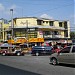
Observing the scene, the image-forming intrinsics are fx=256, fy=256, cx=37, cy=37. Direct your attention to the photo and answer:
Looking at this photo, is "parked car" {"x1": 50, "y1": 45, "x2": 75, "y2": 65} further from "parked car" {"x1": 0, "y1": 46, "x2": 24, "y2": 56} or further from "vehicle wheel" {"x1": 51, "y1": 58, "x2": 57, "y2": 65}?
"parked car" {"x1": 0, "y1": 46, "x2": 24, "y2": 56}

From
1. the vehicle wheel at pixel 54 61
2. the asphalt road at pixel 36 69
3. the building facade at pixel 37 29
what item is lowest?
the asphalt road at pixel 36 69

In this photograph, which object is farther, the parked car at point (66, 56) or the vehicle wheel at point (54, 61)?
the vehicle wheel at point (54, 61)

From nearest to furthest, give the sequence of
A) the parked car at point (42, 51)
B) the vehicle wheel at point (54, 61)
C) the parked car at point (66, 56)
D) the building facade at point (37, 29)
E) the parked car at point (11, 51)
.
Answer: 1. the parked car at point (66, 56)
2. the vehicle wheel at point (54, 61)
3. the parked car at point (42, 51)
4. the parked car at point (11, 51)
5. the building facade at point (37, 29)

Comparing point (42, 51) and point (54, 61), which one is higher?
point (54, 61)

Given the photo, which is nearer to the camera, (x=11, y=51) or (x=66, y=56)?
(x=66, y=56)

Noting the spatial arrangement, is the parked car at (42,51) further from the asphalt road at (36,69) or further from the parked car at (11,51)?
the asphalt road at (36,69)

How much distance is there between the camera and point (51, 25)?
8781cm

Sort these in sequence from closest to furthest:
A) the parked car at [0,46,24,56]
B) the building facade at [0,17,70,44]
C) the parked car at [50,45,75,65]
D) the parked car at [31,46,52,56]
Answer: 1. the parked car at [50,45,75,65]
2. the parked car at [31,46,52,56]
3. the parked car at [0,46,24,56]
4. the building facade at [0,17,70,44]

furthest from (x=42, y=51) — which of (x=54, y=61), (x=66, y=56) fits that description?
(x=66, y=56)

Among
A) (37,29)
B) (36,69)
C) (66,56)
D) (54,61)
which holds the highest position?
(37,29)

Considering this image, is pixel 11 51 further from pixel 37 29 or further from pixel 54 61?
pixel 37 29

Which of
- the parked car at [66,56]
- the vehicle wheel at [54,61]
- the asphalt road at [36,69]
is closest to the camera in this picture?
the asphalt road at [36,69]

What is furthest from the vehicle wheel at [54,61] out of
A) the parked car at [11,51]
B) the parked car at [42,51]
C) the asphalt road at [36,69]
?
the parked car at [11,51]

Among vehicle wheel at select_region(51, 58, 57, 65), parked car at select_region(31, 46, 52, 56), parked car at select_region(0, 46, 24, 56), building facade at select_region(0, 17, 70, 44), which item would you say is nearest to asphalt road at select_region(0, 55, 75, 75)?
vehicle wheel at select_region(51, 58, 57, 65)
